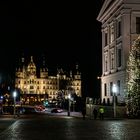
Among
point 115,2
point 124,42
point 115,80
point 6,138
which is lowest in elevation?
point 6,138

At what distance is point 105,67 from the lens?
8212 cm

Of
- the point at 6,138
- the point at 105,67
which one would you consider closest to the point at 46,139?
the point at 6,138

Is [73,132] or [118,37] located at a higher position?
[118,37]

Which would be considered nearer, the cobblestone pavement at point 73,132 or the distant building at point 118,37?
the cobblestone pavement at point 73,132

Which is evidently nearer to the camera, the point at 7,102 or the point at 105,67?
the point at 105,67

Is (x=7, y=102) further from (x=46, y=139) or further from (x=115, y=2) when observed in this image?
(x=46, y=139)

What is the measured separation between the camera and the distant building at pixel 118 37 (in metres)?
68.8

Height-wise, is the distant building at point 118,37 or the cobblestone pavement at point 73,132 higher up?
the distant building at point 118,37

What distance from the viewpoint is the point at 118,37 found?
237ft

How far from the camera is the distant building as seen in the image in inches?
2707

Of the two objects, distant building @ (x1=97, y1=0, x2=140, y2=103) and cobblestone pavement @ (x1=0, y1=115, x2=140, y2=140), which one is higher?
distant building @ (x1=97, y1=0, x2=140, y2=103)

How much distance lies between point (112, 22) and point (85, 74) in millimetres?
86692

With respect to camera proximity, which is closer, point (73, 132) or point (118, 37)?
point (73, 132)

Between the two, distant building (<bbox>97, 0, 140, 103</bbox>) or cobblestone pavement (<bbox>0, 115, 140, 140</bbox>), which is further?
distant building (<bbox>97, 0, 140, 103</bbox>)
